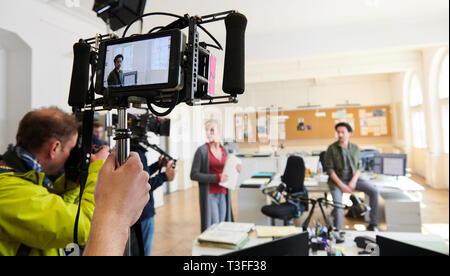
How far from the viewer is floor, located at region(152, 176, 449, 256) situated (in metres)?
2.96

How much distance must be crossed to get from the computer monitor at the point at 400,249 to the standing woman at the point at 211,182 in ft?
5.28

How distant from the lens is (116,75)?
423 mm

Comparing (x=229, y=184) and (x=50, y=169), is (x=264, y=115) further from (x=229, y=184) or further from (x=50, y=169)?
(x=229, y=184)

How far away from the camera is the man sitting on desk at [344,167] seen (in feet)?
9.98

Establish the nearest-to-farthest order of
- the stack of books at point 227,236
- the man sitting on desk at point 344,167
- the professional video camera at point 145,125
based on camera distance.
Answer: the professional video camera at point 145,125 → the stack of books at point 227,236 → the man sitting on desk at point 344,167

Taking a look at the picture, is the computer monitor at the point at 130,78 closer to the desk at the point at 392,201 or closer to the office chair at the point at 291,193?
the office chair at the point at 291,193

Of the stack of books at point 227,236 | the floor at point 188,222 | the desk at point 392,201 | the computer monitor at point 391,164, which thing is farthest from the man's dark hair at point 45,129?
the computer monitor at point 391,164

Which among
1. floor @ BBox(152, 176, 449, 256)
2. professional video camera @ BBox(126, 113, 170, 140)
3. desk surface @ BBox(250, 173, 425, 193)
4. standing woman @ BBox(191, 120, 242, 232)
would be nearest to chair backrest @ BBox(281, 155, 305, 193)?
desk surface @ BBox(250, 173, 425, 193)

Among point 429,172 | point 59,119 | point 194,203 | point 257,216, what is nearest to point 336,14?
point 59,119

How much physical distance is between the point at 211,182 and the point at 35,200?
63.4 inches


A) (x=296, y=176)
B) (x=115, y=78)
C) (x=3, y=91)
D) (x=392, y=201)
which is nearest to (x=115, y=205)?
(x=115, y=78)

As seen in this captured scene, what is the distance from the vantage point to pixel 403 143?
24.2 feet

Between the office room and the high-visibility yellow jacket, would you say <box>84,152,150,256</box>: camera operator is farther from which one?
the high-visibility yellow jacket

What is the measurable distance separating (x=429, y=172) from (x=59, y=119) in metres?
6.94
